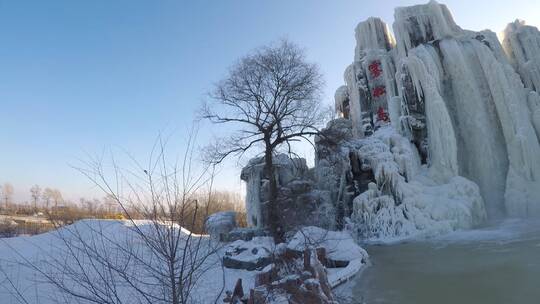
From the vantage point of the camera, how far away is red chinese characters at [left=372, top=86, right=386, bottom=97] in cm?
1914

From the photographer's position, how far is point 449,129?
48.5 ft

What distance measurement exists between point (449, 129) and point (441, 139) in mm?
484

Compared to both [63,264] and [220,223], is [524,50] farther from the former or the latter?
[63,264]

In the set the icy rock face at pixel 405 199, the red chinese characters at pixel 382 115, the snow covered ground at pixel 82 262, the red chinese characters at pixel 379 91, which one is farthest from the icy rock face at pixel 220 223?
the red chinese characters at pixel 379 91

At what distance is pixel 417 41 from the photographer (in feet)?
59.6

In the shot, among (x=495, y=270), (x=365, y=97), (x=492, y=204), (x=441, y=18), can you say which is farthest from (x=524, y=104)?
(x=495, y=270)

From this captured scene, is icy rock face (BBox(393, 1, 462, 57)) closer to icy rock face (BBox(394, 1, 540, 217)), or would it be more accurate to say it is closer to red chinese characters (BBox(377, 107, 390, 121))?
icy rock face (BBox(394, 1, 540, 217))

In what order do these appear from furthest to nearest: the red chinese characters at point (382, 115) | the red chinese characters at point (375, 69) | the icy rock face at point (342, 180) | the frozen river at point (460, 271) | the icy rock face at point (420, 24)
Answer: the red chinese characters at point (375, 69) → the red chinese characters at point (382, 115) → the icy rock face at point (420, 24) → the icy rock face at point (342, 180) → the frozen river at point (460, 271)

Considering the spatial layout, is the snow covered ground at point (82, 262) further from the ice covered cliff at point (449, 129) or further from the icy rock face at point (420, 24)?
the icy rock face at point (420, 24)

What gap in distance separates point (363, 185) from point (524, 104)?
7242 millimetres

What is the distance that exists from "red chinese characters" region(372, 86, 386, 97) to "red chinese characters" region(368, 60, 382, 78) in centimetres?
69

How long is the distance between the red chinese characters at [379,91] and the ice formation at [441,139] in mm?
51

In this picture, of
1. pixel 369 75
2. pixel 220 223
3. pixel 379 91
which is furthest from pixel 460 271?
pixel 369 75

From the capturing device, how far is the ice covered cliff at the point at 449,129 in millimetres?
13656
